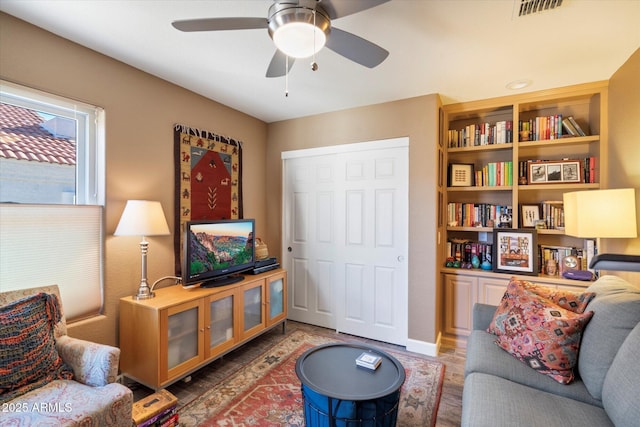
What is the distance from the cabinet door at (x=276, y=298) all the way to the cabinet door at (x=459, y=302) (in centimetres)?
171

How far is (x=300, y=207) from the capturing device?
3.58 meters

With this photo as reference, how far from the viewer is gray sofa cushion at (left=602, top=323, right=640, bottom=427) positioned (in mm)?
→ 1057

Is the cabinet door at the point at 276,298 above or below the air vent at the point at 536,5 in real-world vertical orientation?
below

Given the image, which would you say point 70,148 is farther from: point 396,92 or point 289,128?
point 396,92

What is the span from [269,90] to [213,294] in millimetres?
1900

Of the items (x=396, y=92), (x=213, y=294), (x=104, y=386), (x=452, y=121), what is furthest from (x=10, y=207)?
(x=452, y=121)

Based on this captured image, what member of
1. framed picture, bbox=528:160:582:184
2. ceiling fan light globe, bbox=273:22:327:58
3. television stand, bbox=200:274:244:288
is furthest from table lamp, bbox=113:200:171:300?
framed picture, bbox=528:160:582:184

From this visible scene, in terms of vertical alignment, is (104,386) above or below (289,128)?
below

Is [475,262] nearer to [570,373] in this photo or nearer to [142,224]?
[570,373]

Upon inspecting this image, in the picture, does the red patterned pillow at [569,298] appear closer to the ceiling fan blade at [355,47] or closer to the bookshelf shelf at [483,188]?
the bookshelf shelf at [483,188]

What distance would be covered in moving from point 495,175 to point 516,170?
7.5 inches

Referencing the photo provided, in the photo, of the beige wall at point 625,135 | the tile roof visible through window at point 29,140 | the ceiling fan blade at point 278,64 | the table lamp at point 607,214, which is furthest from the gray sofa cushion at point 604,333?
the tile roof visible through window at point 29,140

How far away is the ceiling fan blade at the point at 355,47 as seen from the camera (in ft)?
4.84

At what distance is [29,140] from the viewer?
1.90 meters
